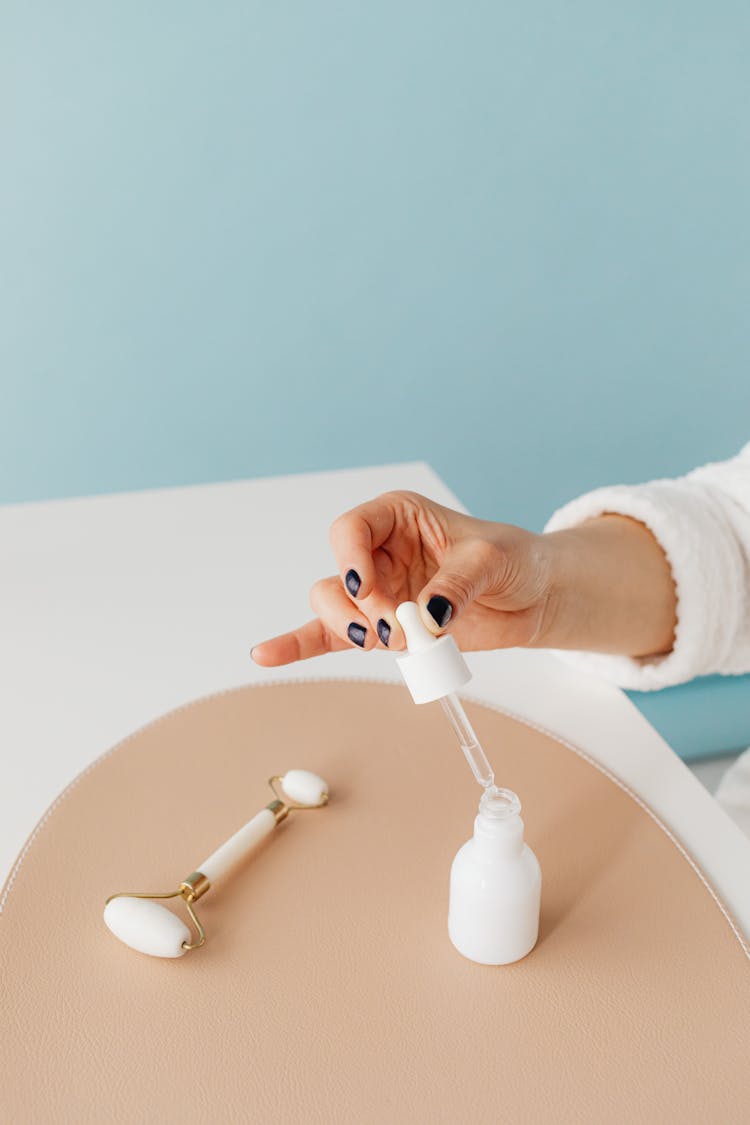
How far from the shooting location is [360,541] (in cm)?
66

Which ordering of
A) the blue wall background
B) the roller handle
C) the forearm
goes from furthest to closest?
the blue wall background
the forearm
the roller handle

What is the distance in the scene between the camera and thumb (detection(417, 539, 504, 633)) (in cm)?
58

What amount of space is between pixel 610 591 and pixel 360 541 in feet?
0.88

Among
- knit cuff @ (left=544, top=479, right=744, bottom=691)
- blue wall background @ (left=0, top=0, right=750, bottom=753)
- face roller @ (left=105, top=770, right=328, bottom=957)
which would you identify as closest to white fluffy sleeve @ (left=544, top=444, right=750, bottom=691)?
knit cuff @ (left=544, top=479, right=744, bottom=691)

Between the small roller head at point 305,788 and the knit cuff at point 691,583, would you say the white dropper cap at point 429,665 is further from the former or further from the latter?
the knit cuff at point 691,583

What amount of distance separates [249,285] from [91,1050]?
5.98 ft

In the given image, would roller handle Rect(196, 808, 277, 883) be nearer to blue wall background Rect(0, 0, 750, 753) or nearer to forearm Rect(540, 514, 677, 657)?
forearm Rect(540, 514, 677, 657)

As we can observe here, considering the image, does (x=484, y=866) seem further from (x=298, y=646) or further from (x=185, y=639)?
(x=185, y=639)

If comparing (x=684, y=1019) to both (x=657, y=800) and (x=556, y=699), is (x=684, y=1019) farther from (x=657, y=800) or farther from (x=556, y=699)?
(x=556, y=699)

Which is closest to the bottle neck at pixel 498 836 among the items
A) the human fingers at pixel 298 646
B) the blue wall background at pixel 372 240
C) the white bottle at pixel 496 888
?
the white bottle at pixel 496 888

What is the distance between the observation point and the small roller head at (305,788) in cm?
66

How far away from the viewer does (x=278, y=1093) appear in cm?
49

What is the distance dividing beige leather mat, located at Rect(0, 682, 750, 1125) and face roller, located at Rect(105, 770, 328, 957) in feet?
0.03

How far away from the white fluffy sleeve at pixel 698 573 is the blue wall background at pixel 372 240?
4.60ft
